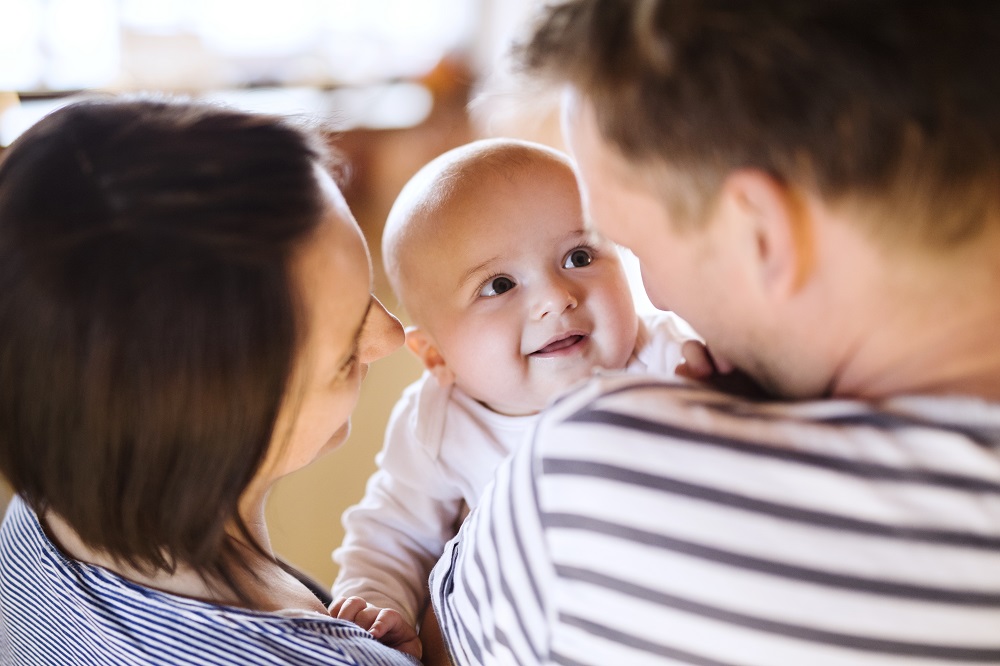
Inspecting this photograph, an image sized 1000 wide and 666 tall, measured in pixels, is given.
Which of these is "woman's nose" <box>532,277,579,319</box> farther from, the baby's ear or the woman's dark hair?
the woman's dark hair

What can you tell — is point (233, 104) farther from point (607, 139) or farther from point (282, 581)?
point (282, 581)

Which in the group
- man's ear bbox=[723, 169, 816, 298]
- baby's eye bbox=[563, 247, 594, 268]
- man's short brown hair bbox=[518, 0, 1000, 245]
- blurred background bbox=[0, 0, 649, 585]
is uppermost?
man's short brown hair bbox=[518, 0, 1000, 245]

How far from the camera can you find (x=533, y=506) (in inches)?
26.5

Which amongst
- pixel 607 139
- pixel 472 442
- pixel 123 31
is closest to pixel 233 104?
pixel 607 139

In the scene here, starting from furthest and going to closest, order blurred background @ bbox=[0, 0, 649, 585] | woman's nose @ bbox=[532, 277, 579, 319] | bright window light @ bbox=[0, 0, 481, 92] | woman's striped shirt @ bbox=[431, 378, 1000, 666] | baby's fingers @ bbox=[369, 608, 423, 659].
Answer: bright window light @ bbox=[0, 0, 481, 92] < blurred background @ bbox=[0, 0, 649, 585] < woman's nose @ bbox=[532, 277, 579, 319] < baby's fingers @ bbox=[369, 608, 423, 659] < woman's striped shirt @ bbox=[431, 378, 1000, 666]

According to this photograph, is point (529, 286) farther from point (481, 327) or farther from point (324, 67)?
point (324, 67)

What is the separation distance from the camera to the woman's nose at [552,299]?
3.92 feet

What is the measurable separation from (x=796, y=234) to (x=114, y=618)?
694 mm

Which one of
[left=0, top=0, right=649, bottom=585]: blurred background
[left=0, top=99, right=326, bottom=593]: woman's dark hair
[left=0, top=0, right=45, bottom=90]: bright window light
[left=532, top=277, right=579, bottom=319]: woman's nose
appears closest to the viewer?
[left=0, top=99, right=326, bottom=593]: woman's dark hair

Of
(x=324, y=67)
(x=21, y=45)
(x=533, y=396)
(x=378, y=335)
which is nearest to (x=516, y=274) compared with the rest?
(x=533, y=396)

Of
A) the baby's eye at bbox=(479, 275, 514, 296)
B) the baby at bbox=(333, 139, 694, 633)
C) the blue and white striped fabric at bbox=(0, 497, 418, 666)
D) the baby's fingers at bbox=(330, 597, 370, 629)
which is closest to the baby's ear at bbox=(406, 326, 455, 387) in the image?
the baby at bbox=(333, 139, 694, 633)

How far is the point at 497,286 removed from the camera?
1.25 m

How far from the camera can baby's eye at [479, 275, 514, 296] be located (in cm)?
124

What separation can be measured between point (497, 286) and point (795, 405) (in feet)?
2.07
